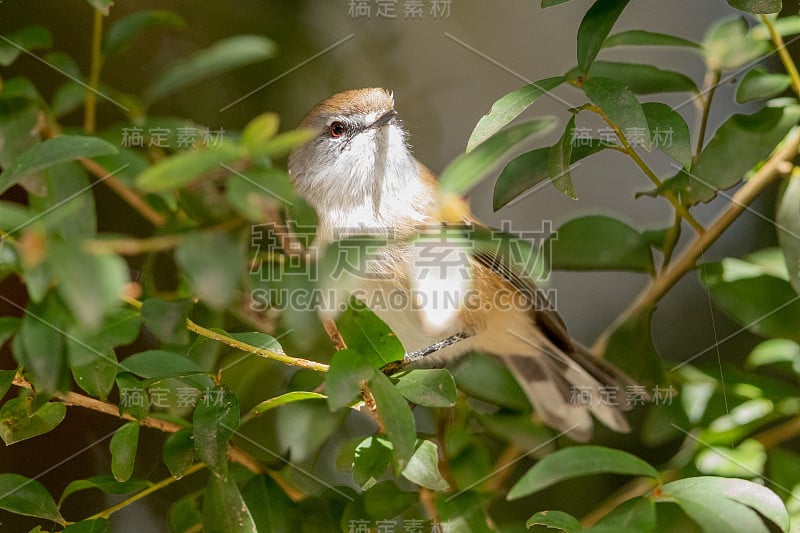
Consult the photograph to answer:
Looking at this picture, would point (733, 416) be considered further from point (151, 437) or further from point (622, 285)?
point (151, 437)

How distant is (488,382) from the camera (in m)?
1.51

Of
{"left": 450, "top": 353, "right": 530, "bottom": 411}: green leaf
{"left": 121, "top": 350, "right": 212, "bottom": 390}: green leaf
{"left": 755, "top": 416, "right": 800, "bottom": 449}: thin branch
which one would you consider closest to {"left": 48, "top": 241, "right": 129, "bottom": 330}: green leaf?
{"left": 121, "top": 350, "right": 212, "bottom": 390}: green leaf

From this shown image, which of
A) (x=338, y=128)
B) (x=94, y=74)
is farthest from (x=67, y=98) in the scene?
(x=338, y=128)

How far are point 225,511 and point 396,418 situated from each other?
29 centimetres

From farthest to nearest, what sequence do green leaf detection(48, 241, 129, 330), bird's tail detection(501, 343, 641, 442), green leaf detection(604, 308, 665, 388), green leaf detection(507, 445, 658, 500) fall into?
bird's tail detection(501, 343, 641, 442), green leaf detection(604, 308, 665, 388), green leaf detection(507, 445, 658, 500), green leaf detection(48, 241, 129, 330)

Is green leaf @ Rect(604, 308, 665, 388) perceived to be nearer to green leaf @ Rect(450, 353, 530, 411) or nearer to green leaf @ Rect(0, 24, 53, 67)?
green leaf @ Rect(450, 353, 530, 411)

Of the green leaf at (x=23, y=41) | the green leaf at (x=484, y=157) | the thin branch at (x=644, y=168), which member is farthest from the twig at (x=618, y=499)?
the green leaf at (x=23, y=41)

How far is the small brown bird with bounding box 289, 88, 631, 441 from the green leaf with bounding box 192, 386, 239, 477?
0.34m

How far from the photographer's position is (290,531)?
41.4 inches

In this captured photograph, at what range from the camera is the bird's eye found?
1472 mm

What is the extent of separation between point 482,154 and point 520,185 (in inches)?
4.9

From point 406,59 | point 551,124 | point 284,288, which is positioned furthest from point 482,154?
point 406,59

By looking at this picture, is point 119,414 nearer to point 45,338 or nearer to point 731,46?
point 45,338

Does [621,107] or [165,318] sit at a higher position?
[621,107]
